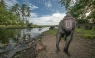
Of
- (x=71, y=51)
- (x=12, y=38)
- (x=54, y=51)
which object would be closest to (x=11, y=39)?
(x=12, y=38)

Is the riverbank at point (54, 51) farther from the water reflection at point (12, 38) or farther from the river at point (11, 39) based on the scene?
the water reflection at point (12, 38)

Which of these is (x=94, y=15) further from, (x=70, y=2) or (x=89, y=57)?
(x=70, y=2)

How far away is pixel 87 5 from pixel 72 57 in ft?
13.6

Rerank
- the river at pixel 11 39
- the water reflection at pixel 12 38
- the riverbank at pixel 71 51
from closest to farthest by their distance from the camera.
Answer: the riverbank at pixel 71 51
the river at pixel 11 39
the water reflection at pixel 12 38

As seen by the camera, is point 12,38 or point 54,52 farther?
point 12,38

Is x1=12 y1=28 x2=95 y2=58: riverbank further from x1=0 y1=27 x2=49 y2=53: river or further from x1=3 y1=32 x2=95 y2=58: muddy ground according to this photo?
x1=0 y1=27 x2=49 y2=53: river

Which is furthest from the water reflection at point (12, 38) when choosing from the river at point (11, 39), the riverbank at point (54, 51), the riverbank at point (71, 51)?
the riverbank at point (71, 51)

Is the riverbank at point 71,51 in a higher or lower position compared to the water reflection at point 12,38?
higher

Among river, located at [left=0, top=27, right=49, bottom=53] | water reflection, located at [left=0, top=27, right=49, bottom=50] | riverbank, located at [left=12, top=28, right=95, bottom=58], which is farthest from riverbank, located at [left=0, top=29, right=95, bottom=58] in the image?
water reflection, located at [left=0, top=27, right=49, bottom=50]

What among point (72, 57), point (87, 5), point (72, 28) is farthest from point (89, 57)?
point (87, 5)

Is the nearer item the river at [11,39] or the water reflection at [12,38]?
the river at [11,39]

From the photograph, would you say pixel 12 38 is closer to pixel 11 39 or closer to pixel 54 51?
pixel 11 39

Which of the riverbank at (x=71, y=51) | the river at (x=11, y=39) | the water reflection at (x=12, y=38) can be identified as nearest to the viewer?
the riverbank at (x=71, y=51)

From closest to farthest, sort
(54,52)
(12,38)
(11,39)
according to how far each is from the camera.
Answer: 1. (54,52)
2. (11,39)
3. (12,38)
